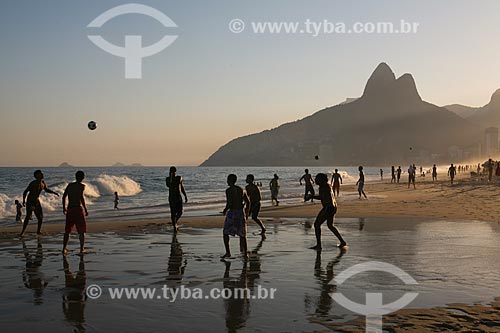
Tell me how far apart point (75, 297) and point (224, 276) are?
8.77 ft

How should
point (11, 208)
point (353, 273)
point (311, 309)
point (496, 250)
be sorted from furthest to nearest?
point (11, 208)
point (496, 250)
point (353, 273)
point (311, 309)

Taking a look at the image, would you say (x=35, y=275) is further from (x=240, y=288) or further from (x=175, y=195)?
(x=175, y=195)

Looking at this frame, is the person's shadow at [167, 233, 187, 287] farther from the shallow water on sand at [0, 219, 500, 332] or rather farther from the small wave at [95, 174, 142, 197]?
the small wave at [95, 174, 142, 197]

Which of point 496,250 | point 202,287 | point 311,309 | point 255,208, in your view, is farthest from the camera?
point 255,208

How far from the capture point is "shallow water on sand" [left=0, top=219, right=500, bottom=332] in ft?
21.9

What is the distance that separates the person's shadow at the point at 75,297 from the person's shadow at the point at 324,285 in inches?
122

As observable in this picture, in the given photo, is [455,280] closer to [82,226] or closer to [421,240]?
[421,240]

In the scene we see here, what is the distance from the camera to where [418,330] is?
20.0ft

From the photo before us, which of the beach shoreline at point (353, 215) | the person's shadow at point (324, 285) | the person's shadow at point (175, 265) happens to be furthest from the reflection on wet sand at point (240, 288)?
the beach shoreline at point (353, 215)

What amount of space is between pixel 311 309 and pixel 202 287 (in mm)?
2121

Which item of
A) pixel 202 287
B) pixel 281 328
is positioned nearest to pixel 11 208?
pixel 202 287

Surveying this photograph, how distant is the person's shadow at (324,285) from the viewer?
712cm

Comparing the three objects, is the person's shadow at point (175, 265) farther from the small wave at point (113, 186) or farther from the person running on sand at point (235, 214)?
the small wave at point (113, 186)

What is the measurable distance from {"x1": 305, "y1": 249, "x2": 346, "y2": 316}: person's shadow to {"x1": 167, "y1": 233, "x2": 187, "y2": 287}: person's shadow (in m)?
2.44
